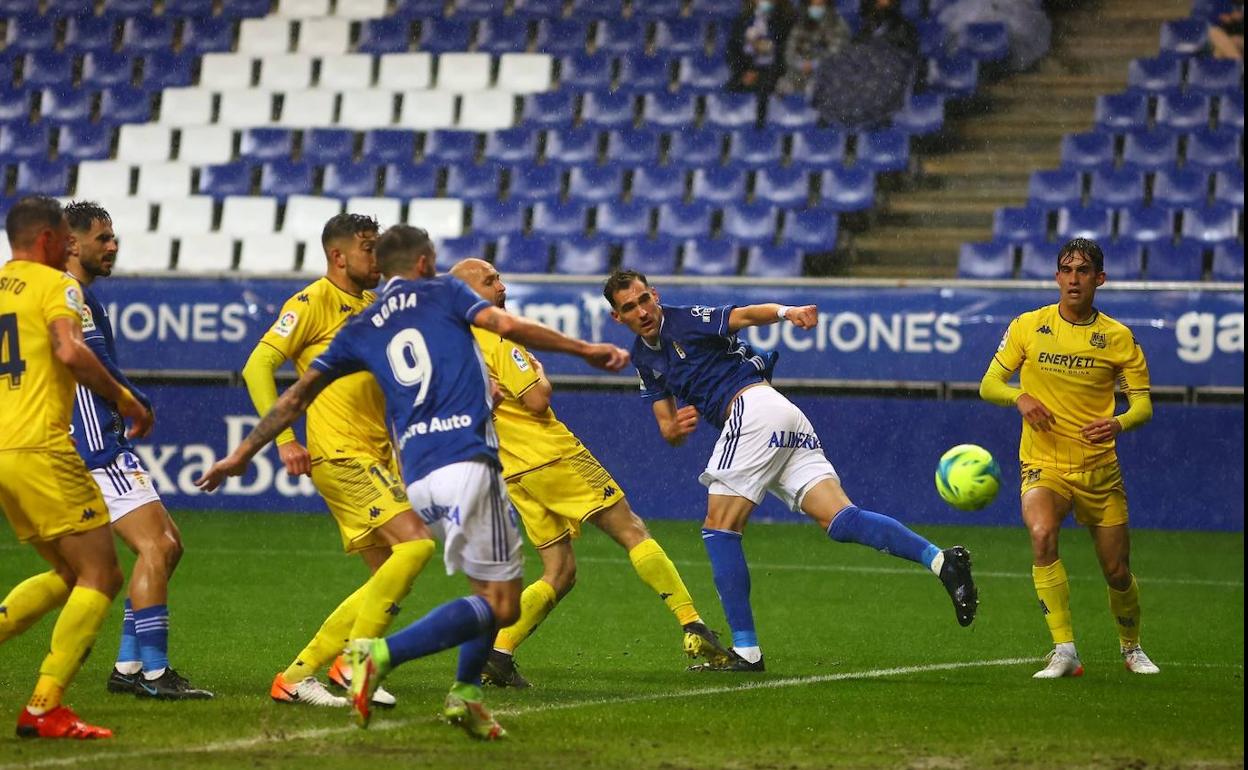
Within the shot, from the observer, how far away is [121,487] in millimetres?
7449

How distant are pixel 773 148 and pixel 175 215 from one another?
6.78 meters

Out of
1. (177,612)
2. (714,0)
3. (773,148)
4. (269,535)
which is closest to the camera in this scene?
(177,612)

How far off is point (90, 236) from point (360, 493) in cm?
156

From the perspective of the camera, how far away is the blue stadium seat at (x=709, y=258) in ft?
60.1

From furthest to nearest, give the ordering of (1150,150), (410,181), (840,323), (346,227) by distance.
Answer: (410,181), (1150,150), (840,323), (346,227)

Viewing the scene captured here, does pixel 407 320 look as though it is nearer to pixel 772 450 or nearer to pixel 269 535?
pixel 772 450

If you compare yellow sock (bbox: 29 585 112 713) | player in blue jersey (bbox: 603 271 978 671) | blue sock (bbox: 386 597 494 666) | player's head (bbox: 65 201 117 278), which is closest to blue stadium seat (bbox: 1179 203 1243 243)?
player in blue jersey (bbox: 603 271 978 671)

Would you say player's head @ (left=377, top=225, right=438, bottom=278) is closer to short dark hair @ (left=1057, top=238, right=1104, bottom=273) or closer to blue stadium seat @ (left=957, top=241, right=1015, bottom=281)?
short dark hair @ (left=1057, top=238, right=1104, bottom=273)

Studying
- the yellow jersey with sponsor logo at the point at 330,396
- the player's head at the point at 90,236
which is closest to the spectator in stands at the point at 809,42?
the yellow jersey with sponsor logo at the point at 330,396

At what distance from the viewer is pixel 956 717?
22.9 ft

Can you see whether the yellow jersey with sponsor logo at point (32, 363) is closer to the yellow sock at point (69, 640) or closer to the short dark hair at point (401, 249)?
the yellow sock at point (69, 640)

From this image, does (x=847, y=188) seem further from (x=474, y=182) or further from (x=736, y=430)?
(x=736, y=430)

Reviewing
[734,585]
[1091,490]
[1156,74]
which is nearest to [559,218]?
[1156,74]

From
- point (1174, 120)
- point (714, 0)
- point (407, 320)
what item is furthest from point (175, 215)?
point (407, 320)
